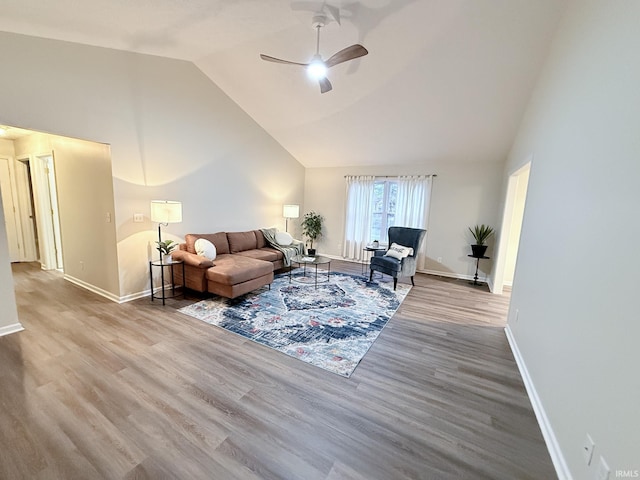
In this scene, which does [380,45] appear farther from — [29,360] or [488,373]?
[29,360]

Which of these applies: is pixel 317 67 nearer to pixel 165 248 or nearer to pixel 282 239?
pixel 165 248

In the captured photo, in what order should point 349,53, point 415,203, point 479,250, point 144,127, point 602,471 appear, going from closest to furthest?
point 602,471
point 349,53
point 144,127
point 479,250
point 415,203

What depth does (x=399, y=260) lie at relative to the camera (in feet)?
15.2

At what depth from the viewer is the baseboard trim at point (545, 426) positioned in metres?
1.50

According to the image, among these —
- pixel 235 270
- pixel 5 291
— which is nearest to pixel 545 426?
pixel 235 270

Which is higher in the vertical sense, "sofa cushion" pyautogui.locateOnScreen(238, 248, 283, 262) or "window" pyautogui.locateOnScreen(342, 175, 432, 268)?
"window" pyautogui.locateOnScreen(342, 175, 432, 268)

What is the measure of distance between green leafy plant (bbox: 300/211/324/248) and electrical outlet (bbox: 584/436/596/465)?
5.93m

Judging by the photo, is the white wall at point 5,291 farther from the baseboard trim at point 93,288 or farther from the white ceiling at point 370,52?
the white ceiling at point 370,52

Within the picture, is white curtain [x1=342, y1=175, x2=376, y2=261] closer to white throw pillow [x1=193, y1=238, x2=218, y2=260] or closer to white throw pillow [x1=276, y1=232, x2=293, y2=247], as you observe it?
white throw pillow [x1=276, y1=232, x2=293, y2=247]

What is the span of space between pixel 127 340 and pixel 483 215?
19.5 feet

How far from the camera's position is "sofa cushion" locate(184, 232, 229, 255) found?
4.24 metres

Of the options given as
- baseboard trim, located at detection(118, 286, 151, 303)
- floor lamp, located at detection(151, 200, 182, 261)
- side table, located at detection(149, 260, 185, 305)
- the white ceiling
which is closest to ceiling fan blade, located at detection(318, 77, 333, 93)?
the white ceiling

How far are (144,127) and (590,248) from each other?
4.75 meters

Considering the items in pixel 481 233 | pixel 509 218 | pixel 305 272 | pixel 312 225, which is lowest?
pixel 305 272
